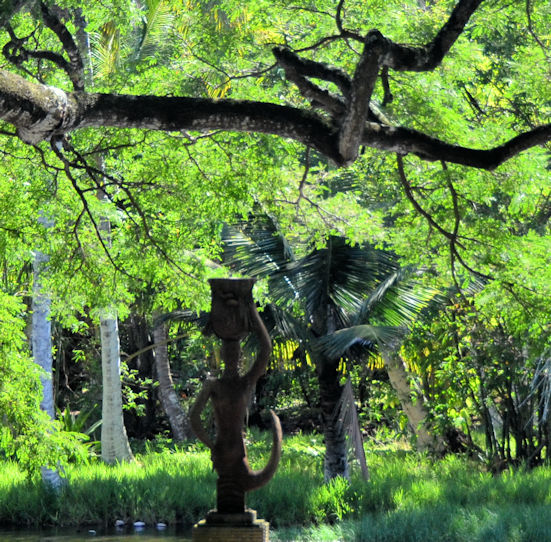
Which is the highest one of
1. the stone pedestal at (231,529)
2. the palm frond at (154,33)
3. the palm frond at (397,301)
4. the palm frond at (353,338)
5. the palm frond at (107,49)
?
the palm frond at (154,33)

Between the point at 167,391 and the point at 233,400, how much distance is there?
14.6 meters

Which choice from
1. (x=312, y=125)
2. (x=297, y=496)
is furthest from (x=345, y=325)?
(x=312, y=125)

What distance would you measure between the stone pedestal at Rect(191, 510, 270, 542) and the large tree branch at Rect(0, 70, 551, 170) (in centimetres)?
306

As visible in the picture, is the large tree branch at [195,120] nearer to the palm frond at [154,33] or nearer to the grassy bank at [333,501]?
the grassy bank at [333,501]

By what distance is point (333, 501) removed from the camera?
13164 mm

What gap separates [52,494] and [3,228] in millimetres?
5870

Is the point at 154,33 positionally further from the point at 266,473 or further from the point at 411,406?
the point at 266,473

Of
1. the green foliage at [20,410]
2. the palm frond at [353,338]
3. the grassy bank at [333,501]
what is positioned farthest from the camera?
the palm frond at [353,338]

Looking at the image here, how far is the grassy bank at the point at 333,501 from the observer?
1136 cm

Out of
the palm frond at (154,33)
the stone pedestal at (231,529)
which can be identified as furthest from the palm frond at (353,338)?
the palm frond at (154,33)

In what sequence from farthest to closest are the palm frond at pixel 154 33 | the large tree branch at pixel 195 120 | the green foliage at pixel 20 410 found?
the palm frond at pixel 154 33 → the green foliage at pixel 20 410 → the large tree branch at pixel 195 120

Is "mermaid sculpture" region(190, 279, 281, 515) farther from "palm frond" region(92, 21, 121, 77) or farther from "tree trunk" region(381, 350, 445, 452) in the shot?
"palm frond" region(92, 21, 121, 77)

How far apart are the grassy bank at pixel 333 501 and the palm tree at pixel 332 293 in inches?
53.6

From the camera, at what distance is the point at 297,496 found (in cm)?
1367
